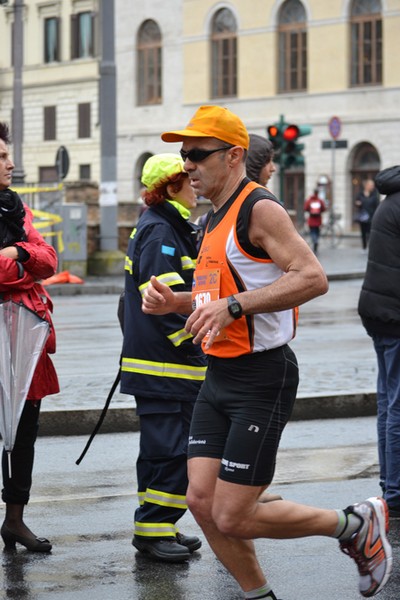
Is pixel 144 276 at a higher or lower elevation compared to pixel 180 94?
lower

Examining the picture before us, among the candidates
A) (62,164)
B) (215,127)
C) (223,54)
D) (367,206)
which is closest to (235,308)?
(215,127)

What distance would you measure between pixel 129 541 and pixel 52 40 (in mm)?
58656

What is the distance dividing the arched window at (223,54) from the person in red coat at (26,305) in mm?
49002

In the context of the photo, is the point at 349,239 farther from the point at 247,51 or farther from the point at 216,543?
the point at 216,543

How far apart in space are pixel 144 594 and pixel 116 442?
3.74 m

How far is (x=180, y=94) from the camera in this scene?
56.6 m

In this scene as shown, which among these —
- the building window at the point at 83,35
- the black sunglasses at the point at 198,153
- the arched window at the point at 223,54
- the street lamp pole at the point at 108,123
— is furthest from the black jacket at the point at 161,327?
the building window at the point at 83,35

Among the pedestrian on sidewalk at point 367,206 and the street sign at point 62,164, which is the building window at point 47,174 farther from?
the street sign at point 62,164

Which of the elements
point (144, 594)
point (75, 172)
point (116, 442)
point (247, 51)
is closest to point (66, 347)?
point (116, 442)

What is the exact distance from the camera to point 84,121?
200ft

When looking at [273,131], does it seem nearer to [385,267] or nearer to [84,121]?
[385,267]

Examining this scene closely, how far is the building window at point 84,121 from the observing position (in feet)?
198

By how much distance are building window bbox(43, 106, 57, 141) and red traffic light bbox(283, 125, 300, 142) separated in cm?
3827

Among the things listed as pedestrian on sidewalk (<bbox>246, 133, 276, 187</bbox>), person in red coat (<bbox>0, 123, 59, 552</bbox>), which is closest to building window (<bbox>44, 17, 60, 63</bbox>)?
pedestrian on sidewalk (<bbox>246, 133, 276, 187</bbox>)
